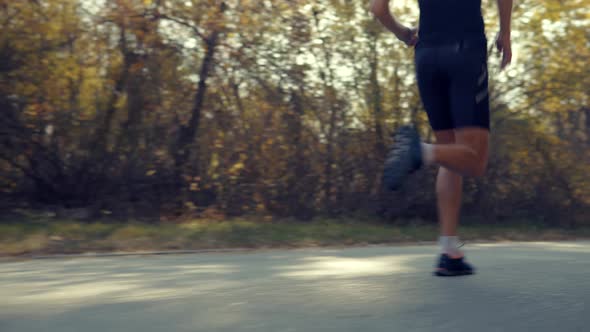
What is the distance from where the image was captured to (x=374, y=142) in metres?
9.73

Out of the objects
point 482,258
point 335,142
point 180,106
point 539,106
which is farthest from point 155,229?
point 539,106

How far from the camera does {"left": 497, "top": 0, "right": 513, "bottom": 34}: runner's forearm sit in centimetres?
367

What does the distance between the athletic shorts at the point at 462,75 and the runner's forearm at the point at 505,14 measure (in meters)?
0.19

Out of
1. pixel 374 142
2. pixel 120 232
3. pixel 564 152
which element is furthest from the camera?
pixel 564 152

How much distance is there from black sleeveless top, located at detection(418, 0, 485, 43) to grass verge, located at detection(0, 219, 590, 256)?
326 cm

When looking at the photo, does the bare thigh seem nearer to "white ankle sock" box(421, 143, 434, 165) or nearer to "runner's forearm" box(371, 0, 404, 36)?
"white ankle sock" box(421, 143, 434, 165)

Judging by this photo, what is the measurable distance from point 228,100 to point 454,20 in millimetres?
6092

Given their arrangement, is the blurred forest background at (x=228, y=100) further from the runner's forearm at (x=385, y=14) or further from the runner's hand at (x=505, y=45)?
the runner's hand at (x=505, y=45)

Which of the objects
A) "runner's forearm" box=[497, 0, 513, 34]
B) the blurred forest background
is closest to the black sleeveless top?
"runner's forearm" box=[497, 0, 513, 34]

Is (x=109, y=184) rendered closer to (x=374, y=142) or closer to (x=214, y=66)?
(x=214, y=66)

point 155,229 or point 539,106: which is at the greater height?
point 539,106

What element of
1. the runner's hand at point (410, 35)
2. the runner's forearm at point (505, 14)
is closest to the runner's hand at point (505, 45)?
the runner's forearm at point (505, 14)

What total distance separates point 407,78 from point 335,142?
4.49 feet

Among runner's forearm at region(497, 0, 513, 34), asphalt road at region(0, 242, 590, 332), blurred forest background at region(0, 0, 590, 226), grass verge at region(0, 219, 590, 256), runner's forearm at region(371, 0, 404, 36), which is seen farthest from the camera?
blurred forest background at region(0, 0, 590, 226)
